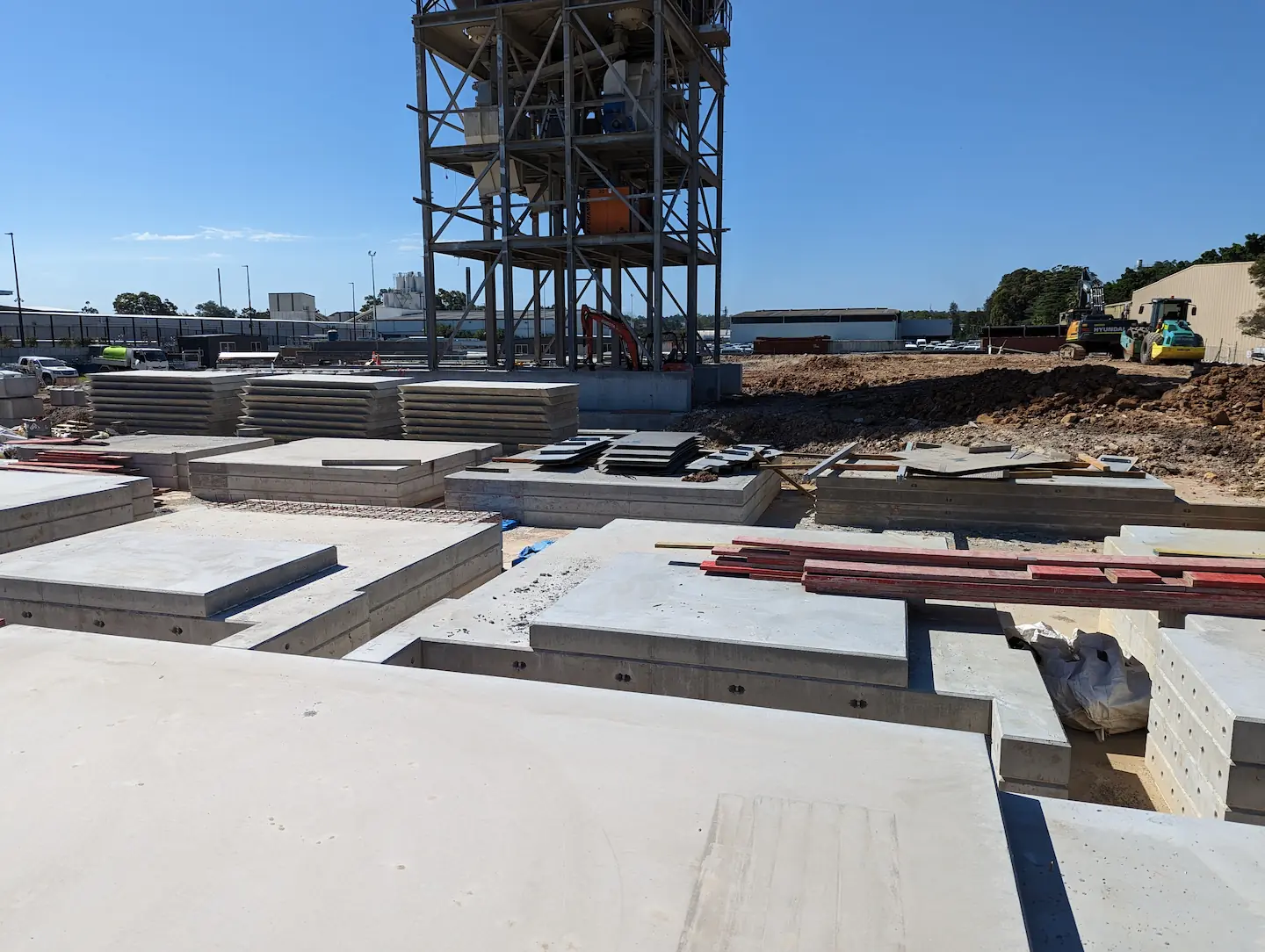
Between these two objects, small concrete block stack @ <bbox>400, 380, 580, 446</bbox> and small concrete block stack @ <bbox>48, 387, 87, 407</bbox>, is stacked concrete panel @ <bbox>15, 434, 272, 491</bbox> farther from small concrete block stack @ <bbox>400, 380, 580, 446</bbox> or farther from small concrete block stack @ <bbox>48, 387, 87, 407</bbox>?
small concrete block stack @ <bbox>48, 387, 87, 407</bbox>

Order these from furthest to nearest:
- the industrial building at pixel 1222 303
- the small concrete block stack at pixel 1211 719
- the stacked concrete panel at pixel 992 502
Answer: the industrial building at pixel 1222 303 < the stacked concrete panel at pixel 992 502 < the small concrete block stack at pixel 1211 719

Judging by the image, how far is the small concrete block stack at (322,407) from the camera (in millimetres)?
14586

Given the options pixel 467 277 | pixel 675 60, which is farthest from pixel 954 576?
pixel 467 277

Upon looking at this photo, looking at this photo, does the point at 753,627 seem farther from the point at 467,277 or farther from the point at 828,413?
the point at 467,277

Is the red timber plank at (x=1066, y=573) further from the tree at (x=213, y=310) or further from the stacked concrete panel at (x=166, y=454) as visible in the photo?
the tree at (x=213, y=310)

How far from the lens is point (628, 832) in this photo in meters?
2.52

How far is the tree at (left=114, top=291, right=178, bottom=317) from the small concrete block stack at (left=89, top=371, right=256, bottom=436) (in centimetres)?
10172

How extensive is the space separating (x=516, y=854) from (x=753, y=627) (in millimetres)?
2671

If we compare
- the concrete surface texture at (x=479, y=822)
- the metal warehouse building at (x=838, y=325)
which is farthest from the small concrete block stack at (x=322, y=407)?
the metal warehouse building at (x=838, y=325)

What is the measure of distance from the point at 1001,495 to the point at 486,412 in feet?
27.2

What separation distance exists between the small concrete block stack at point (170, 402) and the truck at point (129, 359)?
2710 cm

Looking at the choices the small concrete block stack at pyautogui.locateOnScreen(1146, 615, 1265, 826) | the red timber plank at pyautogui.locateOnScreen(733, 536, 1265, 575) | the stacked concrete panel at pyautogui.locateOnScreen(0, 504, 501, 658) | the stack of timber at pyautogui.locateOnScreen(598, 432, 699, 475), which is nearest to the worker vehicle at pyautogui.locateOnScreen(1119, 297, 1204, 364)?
the stack of timber at pyautogui.locateOnScreen(598, 432, 699, 475)

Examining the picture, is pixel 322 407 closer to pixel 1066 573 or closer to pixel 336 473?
pixel 336 473

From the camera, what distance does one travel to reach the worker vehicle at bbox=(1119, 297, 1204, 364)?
98.1 ft
